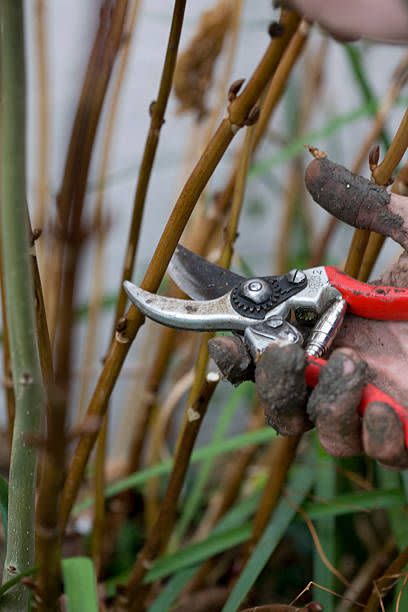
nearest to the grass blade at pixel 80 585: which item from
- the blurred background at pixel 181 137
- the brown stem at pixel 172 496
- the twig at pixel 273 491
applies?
the brown stem at pixel 172 496

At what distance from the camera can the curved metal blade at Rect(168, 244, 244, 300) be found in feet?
2.05

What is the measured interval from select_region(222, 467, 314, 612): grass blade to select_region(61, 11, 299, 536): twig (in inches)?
7.1

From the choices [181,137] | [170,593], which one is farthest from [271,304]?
[181,137]

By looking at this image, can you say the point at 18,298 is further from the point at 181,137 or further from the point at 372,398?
the point at 181,137

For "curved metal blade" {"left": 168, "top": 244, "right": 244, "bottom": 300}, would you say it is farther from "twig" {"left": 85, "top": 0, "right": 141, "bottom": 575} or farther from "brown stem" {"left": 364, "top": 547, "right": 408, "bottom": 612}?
"brown stem" {"left": 364, "top": 547, "right": 408, "bottom": 612}

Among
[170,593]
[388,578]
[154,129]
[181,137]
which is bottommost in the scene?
[170,593]

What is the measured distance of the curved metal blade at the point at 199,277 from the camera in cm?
62

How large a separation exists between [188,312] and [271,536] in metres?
0.30

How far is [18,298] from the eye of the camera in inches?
16.6

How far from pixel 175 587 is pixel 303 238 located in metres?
0.79

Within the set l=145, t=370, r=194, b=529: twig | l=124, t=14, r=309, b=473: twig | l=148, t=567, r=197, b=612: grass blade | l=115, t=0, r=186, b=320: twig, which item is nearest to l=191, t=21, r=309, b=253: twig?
l=124, t=14, r=309, b=473: twig

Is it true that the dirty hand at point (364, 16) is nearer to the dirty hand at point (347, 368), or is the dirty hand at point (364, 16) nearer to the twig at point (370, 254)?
the dirty hand at point (347, 368)

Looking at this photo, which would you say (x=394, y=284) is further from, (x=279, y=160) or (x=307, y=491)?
(x=279, y=160)

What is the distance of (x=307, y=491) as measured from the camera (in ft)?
2.78
